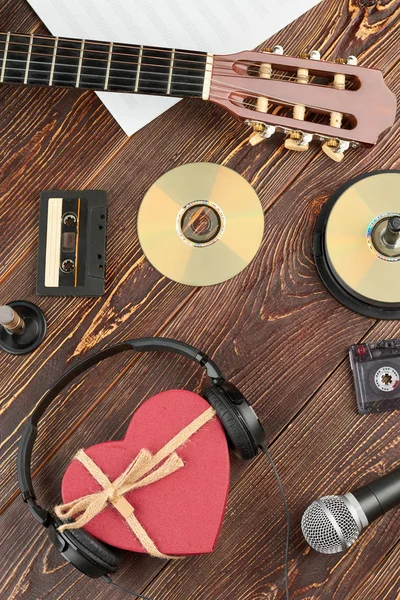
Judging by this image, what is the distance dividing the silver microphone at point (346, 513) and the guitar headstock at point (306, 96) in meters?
0.36

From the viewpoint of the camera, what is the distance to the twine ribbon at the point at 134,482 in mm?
580

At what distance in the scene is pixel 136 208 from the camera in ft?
2.31

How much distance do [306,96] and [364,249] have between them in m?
0.17

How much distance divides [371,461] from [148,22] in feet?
1.85

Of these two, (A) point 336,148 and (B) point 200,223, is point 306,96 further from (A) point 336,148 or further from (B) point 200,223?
(B) point 200,223

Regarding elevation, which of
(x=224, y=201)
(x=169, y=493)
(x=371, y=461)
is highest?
(x=224, y=201)

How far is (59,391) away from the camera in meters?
0.64

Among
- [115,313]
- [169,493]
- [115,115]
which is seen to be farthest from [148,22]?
[169,493]

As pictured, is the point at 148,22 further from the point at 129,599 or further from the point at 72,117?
the point at 129,599

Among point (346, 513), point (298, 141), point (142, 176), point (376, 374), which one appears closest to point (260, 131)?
point (298, 141)

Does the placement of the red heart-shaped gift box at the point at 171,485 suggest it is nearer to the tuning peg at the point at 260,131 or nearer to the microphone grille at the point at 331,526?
the microphone grille at the point at 331,526

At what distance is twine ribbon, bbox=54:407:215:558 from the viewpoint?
0.58 metres

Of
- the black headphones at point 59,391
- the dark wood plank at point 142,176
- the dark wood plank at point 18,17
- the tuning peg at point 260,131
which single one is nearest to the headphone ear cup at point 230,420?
the black headphones at point 59,391

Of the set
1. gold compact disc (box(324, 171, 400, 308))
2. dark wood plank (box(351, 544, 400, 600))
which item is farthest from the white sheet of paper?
dark wood plank (box(351, 544, 400, 600))
